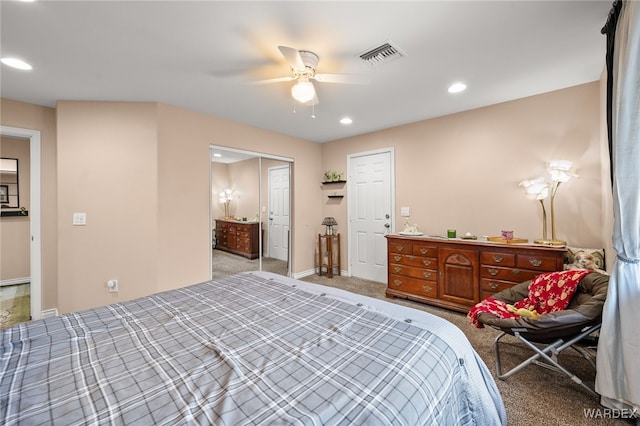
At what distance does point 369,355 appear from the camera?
1.08 metres

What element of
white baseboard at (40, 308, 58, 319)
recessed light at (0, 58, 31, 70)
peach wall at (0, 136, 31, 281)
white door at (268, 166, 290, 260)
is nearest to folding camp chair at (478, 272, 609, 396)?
white door at (268, 166, 290, 260)

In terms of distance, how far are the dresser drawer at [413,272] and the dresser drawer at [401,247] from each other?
0.20m

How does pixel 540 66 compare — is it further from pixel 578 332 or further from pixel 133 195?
pixel 133 195

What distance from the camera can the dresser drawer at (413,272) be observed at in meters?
3.39

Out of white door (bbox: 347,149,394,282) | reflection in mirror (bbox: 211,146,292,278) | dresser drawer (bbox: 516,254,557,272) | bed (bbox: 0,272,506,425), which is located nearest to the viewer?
bed (bbox: 0,272,506,425)

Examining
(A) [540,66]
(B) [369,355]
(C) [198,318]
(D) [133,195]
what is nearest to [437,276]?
(A) [540,66]

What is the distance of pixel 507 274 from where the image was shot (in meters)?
2.85

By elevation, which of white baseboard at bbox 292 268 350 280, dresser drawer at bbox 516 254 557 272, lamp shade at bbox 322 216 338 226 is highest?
lamp shade at bbox 322 216 338 226

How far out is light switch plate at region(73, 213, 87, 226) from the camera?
9.77 ft

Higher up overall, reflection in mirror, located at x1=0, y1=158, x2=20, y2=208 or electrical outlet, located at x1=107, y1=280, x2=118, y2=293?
reflection in mirror, located at x1=0, y1=158, x2=20, y2=208

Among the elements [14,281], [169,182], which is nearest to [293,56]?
[169,182]

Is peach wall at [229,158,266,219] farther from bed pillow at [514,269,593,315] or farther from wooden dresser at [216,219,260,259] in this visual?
bed pillow at [514,269,593,315]

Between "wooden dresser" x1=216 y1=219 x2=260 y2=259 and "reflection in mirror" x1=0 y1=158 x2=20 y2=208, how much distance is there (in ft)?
11.9

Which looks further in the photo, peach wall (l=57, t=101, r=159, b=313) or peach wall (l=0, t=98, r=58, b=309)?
peach wall (l=0, t=98, r=58, b=309)
